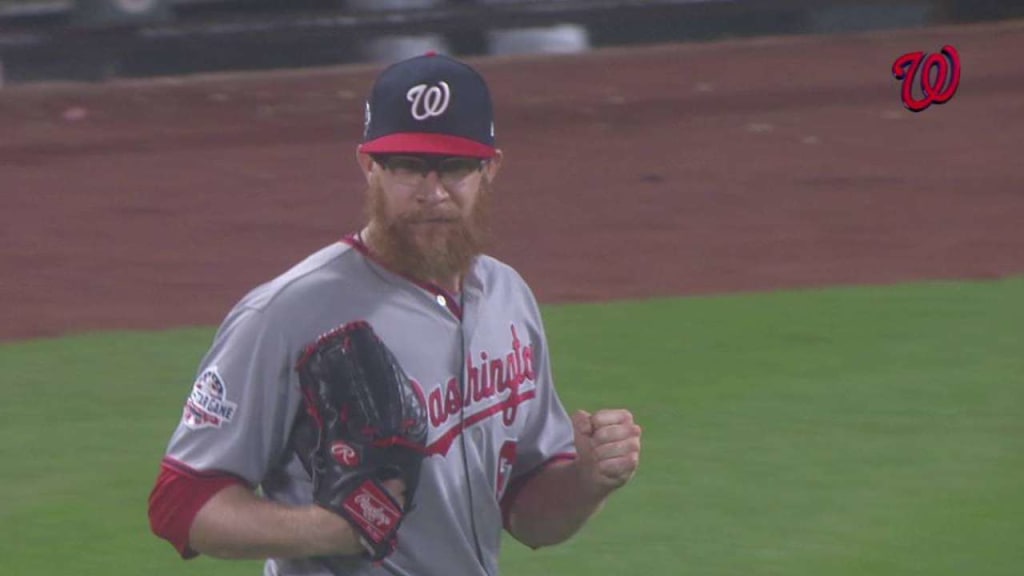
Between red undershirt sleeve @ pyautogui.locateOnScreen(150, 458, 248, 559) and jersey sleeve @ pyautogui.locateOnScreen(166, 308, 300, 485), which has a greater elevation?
jersey sleeve @ pyautogui.locateOnScreen(166, 308, 300, 485)

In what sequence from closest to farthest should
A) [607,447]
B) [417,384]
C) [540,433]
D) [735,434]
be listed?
[417,384] → [607,447] → [540,433] → [735,434]

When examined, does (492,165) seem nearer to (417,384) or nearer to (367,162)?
(367,162)

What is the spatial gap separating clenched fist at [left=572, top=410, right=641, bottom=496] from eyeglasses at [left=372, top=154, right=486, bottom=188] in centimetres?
45

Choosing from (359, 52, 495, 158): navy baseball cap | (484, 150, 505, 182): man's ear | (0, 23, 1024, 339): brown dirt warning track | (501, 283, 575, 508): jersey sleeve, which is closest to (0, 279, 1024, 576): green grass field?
(0, 23, 1024, 339): brown dirt warning track

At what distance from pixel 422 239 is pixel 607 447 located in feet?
1.46

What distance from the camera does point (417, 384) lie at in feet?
8.73

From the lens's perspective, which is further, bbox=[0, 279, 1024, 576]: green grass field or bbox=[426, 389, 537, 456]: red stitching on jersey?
bbox=[0, 279, 1024, 576]: green grass field

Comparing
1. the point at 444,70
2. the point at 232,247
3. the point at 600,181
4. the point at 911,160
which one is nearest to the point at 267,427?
the point at 444,70

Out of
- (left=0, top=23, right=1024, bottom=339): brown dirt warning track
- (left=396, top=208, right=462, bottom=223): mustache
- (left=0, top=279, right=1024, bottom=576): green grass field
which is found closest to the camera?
(left=396, top=208, right=462, bottom=223): mustache

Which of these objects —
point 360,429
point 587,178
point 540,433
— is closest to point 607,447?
point 540,433

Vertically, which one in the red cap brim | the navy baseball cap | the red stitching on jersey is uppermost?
the navy baseball cap

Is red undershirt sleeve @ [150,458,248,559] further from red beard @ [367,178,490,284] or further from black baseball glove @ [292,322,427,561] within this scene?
red beard @ [367,178,490,284]

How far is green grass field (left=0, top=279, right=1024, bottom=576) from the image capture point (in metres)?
5.64

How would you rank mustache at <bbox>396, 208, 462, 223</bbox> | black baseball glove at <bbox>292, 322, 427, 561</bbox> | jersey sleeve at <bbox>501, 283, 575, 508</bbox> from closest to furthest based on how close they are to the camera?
black baseball glove at <bbox>292, 322, 427, 561</bbox>, mustache at <bbox>396, 208, 462, 223</bbox>, jersey sleeve at <bbox>501, 283, 575, 508</bbox>
